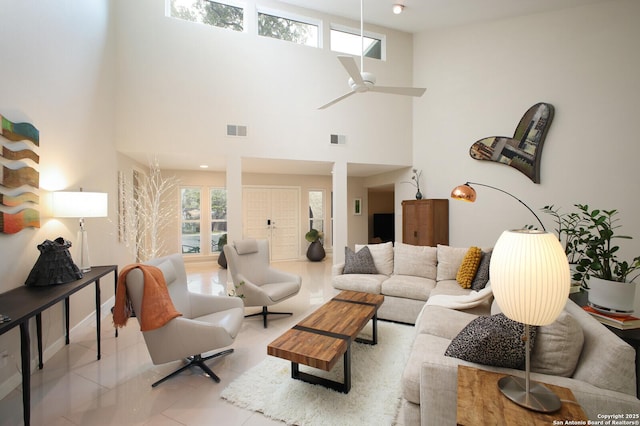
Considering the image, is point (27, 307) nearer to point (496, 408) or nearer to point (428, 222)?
point (496, 408)

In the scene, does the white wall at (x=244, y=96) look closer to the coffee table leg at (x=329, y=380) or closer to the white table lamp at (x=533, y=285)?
the coffee table leg at (x=329, y=380)

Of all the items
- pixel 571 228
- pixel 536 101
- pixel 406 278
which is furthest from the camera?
pixel 536 101

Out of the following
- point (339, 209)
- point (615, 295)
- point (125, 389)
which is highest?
point (339, 209)

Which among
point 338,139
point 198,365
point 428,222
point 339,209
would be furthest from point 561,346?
point 338,139

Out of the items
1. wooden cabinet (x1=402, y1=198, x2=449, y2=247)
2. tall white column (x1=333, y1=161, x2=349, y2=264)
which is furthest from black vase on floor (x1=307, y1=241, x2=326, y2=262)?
wooden cabinet (x1=402, y1=198, x2=449, y2=247)

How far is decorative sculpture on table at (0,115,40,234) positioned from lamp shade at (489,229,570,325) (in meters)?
3.28

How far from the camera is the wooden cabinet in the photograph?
544cm

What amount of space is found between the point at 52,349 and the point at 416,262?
4.11 meters

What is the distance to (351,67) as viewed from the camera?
103 inches

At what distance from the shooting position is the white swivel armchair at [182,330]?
205 centimetres

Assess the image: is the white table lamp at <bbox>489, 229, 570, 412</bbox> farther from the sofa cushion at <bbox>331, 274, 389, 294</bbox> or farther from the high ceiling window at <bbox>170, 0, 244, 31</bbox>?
the high ceiling window at <bbox>170, 0, 244, 31</bbox>

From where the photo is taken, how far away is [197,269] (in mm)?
6371

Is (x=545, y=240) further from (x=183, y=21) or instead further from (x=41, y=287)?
(x=183, y=21)

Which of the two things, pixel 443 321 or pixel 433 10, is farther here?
pixel 433 10
